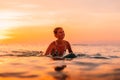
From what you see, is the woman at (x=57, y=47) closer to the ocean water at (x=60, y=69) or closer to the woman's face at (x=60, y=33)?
the woman's face at (x=60, y=33)

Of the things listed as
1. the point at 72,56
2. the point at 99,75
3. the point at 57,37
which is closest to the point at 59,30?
the point at 57,37

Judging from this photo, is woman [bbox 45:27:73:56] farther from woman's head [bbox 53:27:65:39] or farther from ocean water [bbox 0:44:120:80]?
ocean water [bbox 0:44:120:80]

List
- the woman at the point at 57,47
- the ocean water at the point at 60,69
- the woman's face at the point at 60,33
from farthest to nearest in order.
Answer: the woman at the point at 57,47 → the woman's face at the point at 60,33 → the ocean water at the point at 60,69

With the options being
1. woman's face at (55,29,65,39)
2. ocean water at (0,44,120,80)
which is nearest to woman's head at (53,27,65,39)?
woman's face at (55,29,65,39)

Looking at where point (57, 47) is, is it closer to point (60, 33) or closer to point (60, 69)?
point (60, 33)

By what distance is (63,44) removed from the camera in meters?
15.8

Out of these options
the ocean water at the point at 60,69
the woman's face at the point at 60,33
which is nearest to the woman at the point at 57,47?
the woman's face at the point at 60,33

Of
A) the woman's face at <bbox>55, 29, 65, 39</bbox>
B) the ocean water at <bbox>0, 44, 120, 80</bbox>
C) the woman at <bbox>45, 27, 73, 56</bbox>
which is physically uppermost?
the woman's face at <bbox>55, 29, 65, 39</bbox>

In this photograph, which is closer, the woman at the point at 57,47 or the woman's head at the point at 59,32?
the woman's head at the point at 59,32

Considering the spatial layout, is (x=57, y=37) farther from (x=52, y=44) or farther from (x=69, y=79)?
(x=69, y=79)

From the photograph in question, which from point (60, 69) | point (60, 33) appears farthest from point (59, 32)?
point (60, 69)

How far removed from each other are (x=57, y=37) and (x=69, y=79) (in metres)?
9.40

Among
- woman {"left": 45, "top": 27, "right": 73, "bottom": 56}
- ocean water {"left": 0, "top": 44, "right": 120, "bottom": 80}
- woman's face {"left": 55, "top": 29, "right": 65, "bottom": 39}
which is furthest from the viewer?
woman {"left": 45, "top": 27, "right": 73, "bottom": 56}

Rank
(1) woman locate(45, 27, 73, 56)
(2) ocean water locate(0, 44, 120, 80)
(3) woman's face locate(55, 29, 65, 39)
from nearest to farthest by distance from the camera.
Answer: (2) ocean water locate(0, 44, 120, 80)
(3) woman's face locate(55, 29, 65, 39)
(1) woman locate(45, 27, 73, 56)
